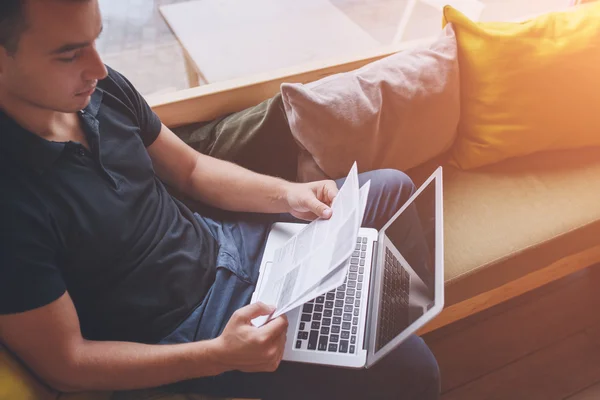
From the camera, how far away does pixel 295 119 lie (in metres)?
1.24

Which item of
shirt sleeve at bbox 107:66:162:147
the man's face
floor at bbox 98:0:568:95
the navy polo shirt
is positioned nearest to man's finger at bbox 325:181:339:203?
the navy polo shirt

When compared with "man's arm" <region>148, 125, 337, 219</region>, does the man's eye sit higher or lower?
higher

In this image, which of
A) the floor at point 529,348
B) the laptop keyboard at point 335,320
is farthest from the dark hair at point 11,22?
the floor at point 529,348

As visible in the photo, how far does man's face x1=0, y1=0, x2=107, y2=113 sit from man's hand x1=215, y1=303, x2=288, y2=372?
1.52 ft

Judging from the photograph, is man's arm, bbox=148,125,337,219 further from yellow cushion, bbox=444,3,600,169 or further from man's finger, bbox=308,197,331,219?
yellow cushion, bbox=444,3,600,169

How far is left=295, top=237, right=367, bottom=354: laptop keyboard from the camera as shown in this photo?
3.17ft

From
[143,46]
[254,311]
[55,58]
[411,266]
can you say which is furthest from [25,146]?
[143,46]

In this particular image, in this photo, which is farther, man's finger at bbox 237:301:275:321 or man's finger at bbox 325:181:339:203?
man's finger at bbox 325:181:339:203

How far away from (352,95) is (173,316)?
0.71m

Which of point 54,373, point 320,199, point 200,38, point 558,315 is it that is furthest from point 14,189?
point 558,315

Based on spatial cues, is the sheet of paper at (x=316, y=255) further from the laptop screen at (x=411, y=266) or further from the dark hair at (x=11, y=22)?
the dark hair at (x=11, y=22)

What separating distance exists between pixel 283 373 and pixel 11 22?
75cm

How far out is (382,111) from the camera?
1.33m

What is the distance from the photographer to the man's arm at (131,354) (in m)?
0.80
